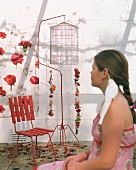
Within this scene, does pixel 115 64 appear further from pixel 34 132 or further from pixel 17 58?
pixel 17 58

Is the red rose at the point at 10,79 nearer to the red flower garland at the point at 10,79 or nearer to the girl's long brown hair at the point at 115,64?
the red flower garland at the point at 10,79

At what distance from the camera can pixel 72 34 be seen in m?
6.12

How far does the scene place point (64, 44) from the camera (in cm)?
615

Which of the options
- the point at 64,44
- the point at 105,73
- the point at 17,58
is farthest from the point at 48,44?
the point at 105,73

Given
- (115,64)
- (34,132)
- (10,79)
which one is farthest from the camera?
(10,79)

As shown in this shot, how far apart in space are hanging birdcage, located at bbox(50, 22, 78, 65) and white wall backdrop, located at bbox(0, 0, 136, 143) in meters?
0.08

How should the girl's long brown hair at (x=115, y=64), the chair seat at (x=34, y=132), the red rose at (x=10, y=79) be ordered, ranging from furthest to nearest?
the red rose at (x=10, y=79)
the chair seat at (x=34, y=132)
the girl's long brown hair at (x=115, y=64)

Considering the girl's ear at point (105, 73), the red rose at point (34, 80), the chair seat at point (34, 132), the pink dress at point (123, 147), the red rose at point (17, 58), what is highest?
the girl's ear at point (105, 73)

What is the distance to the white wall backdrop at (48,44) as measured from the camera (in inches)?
240

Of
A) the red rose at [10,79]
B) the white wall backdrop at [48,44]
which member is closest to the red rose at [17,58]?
the white wall backdrop at [48,44]

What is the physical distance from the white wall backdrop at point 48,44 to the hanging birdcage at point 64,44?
0.08 meters

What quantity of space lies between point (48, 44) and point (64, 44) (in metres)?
0.26

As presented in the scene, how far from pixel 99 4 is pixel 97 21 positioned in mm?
278

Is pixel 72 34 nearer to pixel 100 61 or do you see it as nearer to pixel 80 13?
pixel 80 13
